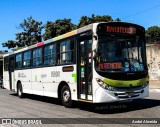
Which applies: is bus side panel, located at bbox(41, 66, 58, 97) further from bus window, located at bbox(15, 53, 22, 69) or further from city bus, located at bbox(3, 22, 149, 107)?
bus window, located at bbox(15, 53, 22, 69)

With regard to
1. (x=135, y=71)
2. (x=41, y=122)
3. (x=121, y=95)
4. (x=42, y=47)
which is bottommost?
(x=41, y=122)

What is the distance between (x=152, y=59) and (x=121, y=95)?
2130 centimetres

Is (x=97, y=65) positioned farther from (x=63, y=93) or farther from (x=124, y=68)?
(x=63, y=93)

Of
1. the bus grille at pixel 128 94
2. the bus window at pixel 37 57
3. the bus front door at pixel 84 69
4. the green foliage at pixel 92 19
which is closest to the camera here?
the bus grille at pixel 128 94

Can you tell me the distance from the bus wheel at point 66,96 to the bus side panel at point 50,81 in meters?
0.73

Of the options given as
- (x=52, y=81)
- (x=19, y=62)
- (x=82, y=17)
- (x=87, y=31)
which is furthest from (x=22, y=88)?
(x=82, y=17)

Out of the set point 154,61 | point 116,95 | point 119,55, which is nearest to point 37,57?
point 119,55

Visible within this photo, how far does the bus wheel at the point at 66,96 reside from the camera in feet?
42.5

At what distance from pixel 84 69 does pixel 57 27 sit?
43.7 m

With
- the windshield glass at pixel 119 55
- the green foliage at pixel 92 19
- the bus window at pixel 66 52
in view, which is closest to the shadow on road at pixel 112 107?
the windshield glass at pixel 119 55

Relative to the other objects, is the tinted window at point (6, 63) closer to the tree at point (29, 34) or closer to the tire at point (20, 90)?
the tire at point (20, 90)

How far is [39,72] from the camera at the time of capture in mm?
16125

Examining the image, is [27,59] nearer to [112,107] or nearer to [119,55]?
[112,107]

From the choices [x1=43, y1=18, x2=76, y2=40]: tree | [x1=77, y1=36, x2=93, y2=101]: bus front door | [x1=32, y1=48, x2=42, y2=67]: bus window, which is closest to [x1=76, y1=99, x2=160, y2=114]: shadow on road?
[x1=77, y1=36, x2=93, y2=101]: bus front door
